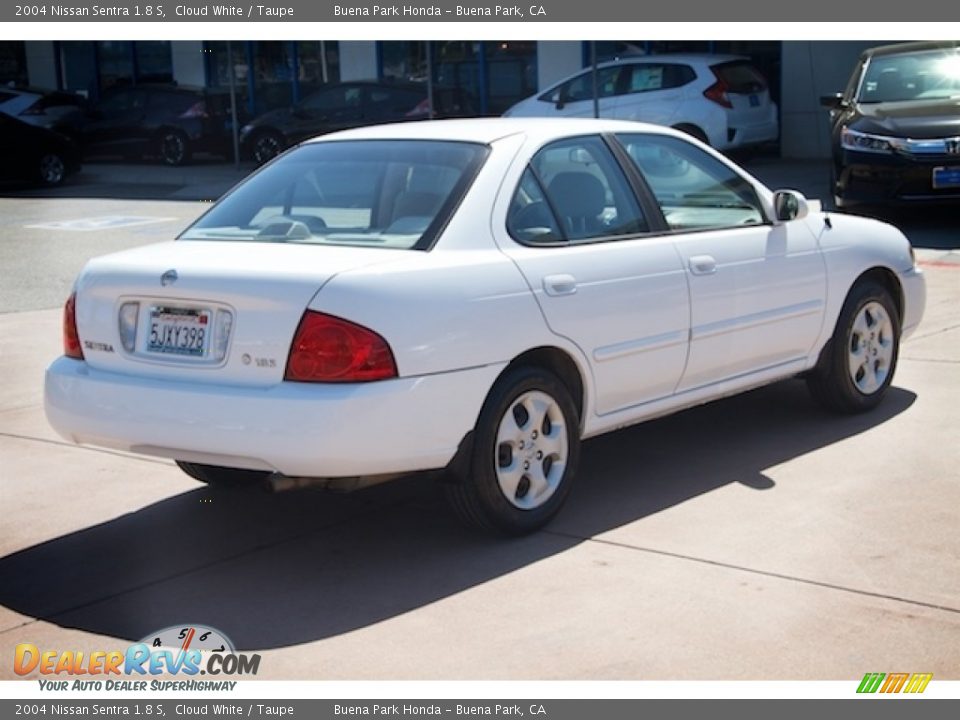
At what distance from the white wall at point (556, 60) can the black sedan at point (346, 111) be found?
5.26ft

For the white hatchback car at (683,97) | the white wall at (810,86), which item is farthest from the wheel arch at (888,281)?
the white wall at (810,86)

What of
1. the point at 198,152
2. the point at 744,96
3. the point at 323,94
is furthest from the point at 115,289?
the point at 198,152

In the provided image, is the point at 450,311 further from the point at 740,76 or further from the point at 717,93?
the point at 740,76

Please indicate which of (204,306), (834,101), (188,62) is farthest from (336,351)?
(188,62)

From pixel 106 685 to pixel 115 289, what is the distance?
5.38 feet

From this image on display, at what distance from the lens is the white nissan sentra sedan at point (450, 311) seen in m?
4.97

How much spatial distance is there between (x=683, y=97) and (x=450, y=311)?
15.2 metres

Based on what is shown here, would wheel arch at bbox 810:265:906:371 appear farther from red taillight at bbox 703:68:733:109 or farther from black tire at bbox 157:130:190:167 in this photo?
black tire at bbox 157:130:190:167

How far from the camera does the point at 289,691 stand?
421 cm

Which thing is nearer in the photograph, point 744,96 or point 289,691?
point 289,691

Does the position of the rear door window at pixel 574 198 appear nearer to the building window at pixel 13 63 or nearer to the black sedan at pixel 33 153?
the black sedan at pixel 33 153
